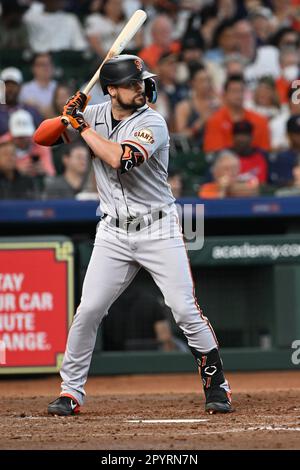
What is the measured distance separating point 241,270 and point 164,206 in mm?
3131

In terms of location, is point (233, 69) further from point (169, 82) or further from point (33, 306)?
point (33, 306)

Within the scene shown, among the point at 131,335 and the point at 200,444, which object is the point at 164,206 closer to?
the point at 200,444

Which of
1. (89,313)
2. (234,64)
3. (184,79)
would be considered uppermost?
(234,64)

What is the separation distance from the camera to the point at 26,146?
392 inches

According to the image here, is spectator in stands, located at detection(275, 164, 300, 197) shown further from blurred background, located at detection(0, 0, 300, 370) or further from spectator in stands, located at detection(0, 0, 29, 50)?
spectator in stands, located at detection(0, 0, 29, 50)

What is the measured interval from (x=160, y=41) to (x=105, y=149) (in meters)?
7.42

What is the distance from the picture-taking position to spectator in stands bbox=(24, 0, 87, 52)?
1211 cm

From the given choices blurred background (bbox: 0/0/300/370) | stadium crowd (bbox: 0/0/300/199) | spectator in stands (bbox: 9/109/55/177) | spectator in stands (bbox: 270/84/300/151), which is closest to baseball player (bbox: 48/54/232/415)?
blurred background (bbox: 0/0/300/370)

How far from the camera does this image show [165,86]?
1171cm

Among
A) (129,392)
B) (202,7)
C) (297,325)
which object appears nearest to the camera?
(129,392)

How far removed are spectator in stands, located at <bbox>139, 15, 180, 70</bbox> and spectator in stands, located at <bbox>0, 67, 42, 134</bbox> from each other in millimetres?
2011

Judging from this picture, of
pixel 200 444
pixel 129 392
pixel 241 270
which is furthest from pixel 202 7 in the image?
pixel 200 444

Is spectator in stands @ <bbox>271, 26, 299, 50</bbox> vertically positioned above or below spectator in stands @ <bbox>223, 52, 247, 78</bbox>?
above

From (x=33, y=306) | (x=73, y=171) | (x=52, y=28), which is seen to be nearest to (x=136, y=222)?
(x=33, y=306)
